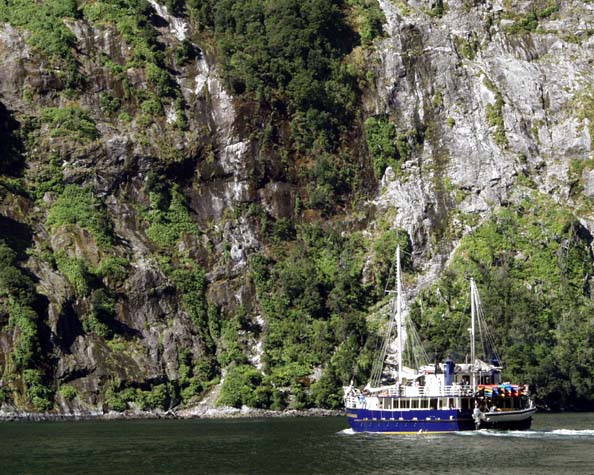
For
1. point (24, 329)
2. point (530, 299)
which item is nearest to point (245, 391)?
point (24, 329)

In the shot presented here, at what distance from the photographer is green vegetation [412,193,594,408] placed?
167500 millimetres

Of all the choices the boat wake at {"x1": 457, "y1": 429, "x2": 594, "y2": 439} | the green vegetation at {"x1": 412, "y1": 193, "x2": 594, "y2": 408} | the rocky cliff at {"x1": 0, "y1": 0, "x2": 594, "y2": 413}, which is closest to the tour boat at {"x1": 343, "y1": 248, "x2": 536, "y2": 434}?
the boat wake at {"x1": 457, "y1": 429, "x2": 594, "y2": 439}

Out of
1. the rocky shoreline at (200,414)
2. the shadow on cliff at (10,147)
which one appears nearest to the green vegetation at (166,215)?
the shadow on cliff at (10,147)

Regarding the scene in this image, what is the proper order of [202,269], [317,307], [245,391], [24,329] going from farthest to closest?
1. [202,269]
2. [317,307]
3. [245,391]
4. [24,329]

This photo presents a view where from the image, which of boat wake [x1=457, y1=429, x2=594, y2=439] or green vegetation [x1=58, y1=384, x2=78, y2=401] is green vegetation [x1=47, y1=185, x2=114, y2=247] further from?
boat wake [x1=457, y1=429, x2=594, y2=439]

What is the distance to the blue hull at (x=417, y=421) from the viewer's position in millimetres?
122062

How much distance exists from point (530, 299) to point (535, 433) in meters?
58.8

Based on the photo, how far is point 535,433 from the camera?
120188 millimetres

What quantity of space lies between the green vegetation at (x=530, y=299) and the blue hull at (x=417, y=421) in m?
38.9

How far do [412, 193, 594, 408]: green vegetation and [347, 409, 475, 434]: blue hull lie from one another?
3888 centimetres

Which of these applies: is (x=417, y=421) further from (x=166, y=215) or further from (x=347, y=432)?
(x=166, y=215)

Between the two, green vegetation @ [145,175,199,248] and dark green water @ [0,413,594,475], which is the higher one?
green vegetation @ [145,175,199,248]

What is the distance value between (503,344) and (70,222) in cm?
6928

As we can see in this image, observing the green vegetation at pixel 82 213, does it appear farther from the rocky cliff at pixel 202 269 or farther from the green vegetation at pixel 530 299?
the green vegetation at pixel 530 299
